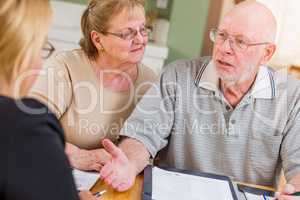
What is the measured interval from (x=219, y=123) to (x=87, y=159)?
1.61ft

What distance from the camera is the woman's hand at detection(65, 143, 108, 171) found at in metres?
1.17

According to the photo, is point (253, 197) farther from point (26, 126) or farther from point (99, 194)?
point (26, 126)

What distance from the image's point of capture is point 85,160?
120 centimetres

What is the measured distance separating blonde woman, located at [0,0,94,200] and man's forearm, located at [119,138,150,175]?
53 cm

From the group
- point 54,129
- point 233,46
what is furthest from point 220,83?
point 54,129

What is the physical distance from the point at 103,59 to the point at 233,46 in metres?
0.48

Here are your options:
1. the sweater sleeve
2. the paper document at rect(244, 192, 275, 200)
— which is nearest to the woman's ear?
the paper document at rect(244, 192, 275, 200)

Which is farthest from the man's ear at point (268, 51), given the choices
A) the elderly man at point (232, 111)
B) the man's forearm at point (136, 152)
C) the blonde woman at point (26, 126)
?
the blonde woman at point (26, 126)

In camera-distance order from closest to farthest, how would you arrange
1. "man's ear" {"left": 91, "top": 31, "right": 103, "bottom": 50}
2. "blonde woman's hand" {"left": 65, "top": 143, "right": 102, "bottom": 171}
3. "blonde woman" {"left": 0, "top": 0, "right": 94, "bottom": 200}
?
"blonde woman" {"left": 0, "top": 0, "right": 94, "bottom": 200} < "blonde woman's hand" {"left": 65, "top": 143, "right": 102, "bottom": 171} < "man's ear" {"left": 91, "top": 31, "right": 103, "bottom": 50}

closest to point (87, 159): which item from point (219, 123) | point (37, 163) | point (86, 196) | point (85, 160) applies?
point (85, 160)

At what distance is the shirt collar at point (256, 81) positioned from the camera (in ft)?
4.60

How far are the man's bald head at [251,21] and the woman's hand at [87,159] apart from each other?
0.62 metres

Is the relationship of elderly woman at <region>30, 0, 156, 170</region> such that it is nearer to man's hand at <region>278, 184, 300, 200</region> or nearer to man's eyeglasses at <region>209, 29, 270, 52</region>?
man's eyeglasses at <region>209, 29, 270, 52</region>

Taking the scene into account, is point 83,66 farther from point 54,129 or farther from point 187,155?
point 54,129
